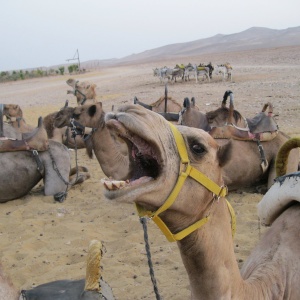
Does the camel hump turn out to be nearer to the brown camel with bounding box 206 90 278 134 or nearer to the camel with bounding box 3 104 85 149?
the brown camel with bounding box 206 90 278 134

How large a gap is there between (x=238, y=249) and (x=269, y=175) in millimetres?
1988

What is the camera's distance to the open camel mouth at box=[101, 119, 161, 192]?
184 centimetres

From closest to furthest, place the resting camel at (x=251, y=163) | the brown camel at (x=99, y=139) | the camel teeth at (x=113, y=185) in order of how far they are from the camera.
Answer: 1. the camel teeth at (x=113, y=185)
2. the resting camel at (x=251, y=163)
3. the brown camel at (x=99, y=139)

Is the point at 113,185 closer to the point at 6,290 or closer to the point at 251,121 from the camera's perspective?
the point at 6,290

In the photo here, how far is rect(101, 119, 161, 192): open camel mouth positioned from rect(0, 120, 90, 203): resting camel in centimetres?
469

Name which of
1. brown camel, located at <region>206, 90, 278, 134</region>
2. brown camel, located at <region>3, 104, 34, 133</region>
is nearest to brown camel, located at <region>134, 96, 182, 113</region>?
brown camel, located at <region>3, 104, 34, 133</region>

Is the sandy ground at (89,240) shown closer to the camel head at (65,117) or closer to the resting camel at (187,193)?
the camel head at (65,117)

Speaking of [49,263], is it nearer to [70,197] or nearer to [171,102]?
[70,197]

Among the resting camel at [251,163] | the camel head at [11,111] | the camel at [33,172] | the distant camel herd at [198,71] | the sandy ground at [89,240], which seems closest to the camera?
the sandy ground at [89,240]

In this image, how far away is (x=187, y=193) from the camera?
205 centimetres

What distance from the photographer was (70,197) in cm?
670

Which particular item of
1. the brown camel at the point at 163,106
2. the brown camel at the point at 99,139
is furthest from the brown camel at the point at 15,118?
the brown camel at the point at 163,106

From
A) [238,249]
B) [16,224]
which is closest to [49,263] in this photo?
[16,224]

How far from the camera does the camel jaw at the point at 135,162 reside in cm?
183
